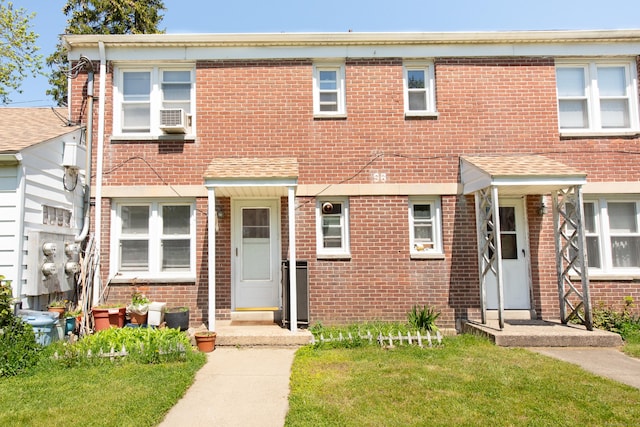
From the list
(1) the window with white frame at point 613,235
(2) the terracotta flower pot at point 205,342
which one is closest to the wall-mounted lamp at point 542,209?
(1) the window with white frame at point 613,235

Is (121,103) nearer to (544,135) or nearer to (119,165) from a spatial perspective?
(119,165)

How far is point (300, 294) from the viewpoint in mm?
8367

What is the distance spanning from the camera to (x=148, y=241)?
921 centimetres

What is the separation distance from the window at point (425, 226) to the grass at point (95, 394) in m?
5.15

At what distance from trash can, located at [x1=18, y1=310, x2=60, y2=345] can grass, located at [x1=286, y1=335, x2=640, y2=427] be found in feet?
13.9

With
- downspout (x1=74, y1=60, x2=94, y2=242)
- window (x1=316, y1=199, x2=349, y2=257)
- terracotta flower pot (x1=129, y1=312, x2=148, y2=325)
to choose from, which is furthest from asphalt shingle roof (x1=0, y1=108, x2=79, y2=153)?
window (x1=316, y1=199, x2=349, y2=257)

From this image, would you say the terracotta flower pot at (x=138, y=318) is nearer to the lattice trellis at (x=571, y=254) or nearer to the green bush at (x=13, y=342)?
the green bush at (x=13, y=342)

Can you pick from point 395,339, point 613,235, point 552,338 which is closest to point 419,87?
point 613,235

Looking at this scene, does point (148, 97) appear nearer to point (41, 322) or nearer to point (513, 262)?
point (41, 322)

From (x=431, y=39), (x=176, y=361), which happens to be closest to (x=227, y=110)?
(x=431, y=39)

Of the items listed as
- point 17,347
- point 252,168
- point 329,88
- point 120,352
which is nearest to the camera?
point 17,347

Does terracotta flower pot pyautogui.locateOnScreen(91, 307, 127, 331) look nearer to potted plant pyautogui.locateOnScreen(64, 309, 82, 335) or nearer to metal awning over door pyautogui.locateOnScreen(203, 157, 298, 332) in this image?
potted plant pyautogui.locateOnScreen(64, 309, 82, 335)

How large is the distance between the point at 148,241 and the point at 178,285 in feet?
3.95

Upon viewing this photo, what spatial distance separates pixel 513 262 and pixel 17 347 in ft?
30.5
